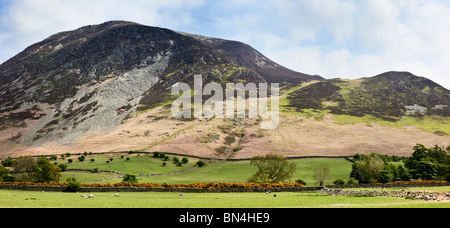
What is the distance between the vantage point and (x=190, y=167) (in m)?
83.2

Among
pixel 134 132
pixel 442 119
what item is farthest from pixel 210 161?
pixel 442 119

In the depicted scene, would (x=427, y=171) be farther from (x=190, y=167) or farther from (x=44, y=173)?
(x=44, y=173)

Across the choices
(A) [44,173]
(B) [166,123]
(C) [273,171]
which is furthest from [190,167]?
(B) [166,123]

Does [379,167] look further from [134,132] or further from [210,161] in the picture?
[134,132]

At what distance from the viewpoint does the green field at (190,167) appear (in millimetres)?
64494

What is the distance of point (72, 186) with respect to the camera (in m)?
38.4

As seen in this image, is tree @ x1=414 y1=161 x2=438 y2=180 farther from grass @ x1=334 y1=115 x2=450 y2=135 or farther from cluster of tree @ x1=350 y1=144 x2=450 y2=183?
grass @ x1=334 y1=115 x2=450 y2=135

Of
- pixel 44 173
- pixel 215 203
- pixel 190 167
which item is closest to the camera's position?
pixel 215 203

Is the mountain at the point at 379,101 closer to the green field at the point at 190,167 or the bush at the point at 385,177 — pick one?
the green field at the point at 190,167

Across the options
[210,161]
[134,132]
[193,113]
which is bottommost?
[210,161]

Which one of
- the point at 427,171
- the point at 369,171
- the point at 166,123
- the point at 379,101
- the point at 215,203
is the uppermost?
the point at 379,101

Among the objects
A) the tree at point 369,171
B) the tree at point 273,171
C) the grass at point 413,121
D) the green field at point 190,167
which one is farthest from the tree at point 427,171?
the grass at point 413,121

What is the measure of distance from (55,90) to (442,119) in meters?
234

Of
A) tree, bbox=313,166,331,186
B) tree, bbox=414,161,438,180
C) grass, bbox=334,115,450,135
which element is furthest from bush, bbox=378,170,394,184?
grass, bbox=334,115,450,135
